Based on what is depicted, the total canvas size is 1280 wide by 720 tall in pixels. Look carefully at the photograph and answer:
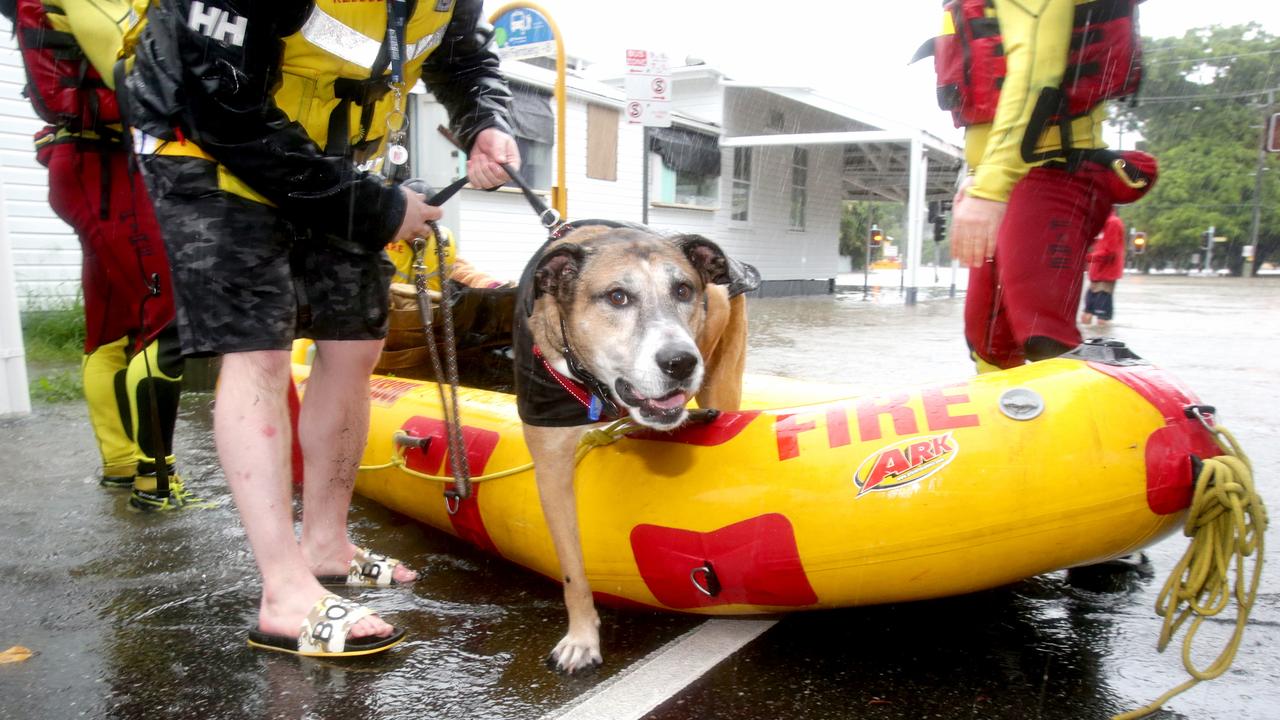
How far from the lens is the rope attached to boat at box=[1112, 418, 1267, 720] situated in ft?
6.02

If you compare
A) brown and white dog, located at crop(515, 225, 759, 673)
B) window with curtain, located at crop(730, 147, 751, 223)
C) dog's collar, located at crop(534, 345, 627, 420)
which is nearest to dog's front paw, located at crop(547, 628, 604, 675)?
brown and white dog, located at crop(515, 225, 759, 673)

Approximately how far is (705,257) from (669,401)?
1.87ft

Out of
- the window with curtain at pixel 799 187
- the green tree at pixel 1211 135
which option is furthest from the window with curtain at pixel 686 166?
the green tree at pixel 1211 135

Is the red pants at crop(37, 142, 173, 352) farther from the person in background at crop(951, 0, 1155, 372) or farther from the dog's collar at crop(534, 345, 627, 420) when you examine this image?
the person in background at crop(951, 0, 1155, 372)

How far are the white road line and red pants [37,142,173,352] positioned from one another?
2.58 metres

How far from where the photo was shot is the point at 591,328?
240cm

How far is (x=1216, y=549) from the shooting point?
6.17 feet

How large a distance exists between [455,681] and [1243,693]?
77.8 inches

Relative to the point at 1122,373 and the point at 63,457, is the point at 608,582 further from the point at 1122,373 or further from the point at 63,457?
the point at 63,457

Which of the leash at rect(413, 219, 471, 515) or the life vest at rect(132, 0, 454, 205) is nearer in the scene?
the life vest at rect(132, 0, 454, 205)

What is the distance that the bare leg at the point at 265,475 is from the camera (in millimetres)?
2268

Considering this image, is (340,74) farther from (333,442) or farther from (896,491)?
(896,491)

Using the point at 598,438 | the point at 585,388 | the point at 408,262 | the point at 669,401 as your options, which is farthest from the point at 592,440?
the point at 408,262

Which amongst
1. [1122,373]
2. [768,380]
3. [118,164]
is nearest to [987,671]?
[1122,373]
